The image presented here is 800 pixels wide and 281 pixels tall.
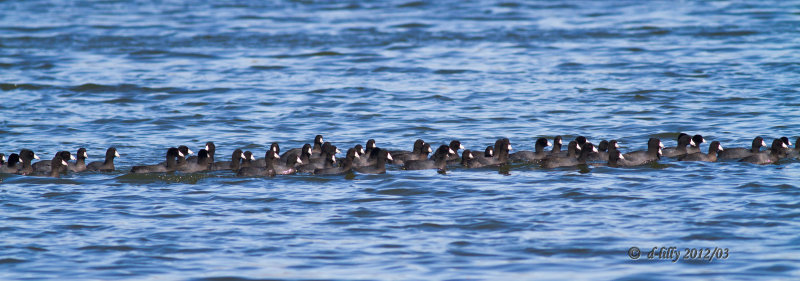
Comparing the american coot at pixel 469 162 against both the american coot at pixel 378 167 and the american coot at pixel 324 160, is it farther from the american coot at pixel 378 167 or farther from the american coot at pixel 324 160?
the american coot at pixel 324 160

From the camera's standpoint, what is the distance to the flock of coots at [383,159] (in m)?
17.9

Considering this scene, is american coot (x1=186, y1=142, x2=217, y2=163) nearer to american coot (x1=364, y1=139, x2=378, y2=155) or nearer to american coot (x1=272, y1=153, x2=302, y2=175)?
american coot (x1=272, y1=153, x2=302, y2=175)

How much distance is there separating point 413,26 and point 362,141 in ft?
63.2

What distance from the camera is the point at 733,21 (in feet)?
128

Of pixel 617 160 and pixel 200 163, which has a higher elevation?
pixel 200 163

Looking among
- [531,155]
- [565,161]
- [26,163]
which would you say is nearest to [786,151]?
[565,161]

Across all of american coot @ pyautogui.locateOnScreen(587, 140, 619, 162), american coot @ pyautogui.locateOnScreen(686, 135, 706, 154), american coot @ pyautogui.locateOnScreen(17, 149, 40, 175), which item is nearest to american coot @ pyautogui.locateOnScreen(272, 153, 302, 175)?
american coot @ pyautogui.locateOnScreen(17, 149, 40, 175)

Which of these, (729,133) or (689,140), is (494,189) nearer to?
(689,140)

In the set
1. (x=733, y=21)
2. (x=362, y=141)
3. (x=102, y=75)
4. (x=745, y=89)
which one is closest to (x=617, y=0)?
(x=733, y=21)
